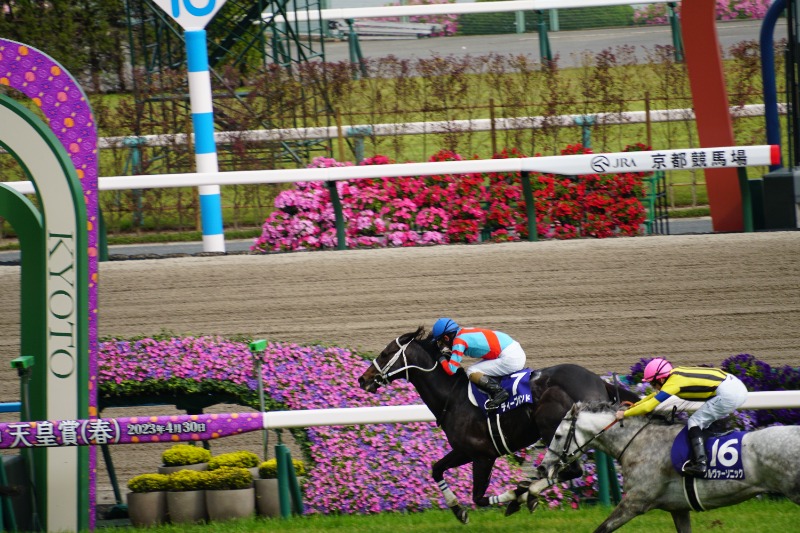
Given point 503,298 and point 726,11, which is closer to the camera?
point 503,298

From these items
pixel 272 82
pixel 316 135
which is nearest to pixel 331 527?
pixel 316 135

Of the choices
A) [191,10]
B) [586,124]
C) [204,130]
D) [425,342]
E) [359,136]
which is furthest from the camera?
[359,136]

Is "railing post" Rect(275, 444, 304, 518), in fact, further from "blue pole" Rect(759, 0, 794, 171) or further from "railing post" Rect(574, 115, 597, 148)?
"railing post" Rect(574, 115, 597, 148)

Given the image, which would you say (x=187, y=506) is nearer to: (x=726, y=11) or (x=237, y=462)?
(x=237, y=462)

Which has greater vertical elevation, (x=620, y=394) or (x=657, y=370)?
(x=657, y=370)

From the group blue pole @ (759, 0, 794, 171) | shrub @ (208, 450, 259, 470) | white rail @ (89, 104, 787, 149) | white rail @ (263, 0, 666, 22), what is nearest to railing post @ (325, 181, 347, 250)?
shrub @ (208, 450, 259, 470)

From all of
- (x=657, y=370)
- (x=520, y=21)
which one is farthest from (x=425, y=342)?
(x=520, y=21)

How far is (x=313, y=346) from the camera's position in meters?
7.48

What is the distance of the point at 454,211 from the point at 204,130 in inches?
79.6

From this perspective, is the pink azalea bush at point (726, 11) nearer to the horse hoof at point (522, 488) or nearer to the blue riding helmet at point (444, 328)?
the blue riding helmet at point (444, 328)

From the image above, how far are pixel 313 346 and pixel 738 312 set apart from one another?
2938mm

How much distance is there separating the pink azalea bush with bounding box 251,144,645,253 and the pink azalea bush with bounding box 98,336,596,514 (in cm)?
112

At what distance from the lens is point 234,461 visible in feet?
20.9

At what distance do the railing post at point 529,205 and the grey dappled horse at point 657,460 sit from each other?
266 cm
